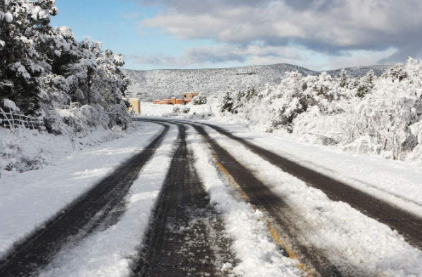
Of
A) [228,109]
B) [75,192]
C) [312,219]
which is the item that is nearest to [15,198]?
[75,192]

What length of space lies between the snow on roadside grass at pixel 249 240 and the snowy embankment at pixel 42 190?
293cm

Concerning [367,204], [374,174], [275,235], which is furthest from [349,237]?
[374,174]

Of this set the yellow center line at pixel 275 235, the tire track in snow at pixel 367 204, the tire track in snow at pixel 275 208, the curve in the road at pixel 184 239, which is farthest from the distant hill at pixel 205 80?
the curve in the road at pixel 184 239

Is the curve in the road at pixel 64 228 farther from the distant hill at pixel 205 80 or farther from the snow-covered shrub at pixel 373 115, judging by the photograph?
the distant hill at pixel 205 80

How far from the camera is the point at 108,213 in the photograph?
470cm

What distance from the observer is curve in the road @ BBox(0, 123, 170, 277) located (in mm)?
3188

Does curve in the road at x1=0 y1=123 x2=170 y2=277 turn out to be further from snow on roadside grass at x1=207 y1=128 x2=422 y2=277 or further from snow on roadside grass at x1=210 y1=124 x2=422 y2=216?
snow on roadside grass at x1=210 y1=124 x2=422 y2=216

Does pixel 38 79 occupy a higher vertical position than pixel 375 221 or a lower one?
higher

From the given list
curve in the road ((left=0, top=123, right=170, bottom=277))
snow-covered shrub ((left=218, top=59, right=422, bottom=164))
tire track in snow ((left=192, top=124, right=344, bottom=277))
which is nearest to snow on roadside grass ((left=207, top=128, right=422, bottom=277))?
tire track in snow ((left=192, top=124, right=344, bottom=277))

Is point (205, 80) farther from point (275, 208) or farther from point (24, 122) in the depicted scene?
point (275, 208)

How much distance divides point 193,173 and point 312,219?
3.96 metres

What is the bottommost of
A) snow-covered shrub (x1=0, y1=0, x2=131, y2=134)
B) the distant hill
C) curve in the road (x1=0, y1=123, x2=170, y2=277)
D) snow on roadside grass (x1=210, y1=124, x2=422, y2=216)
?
curve in the road (x1=0, y1=123, x2=170, y2=277)

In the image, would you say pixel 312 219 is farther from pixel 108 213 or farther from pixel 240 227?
pixel 108 213

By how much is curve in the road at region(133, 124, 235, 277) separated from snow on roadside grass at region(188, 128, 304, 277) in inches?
5.9
